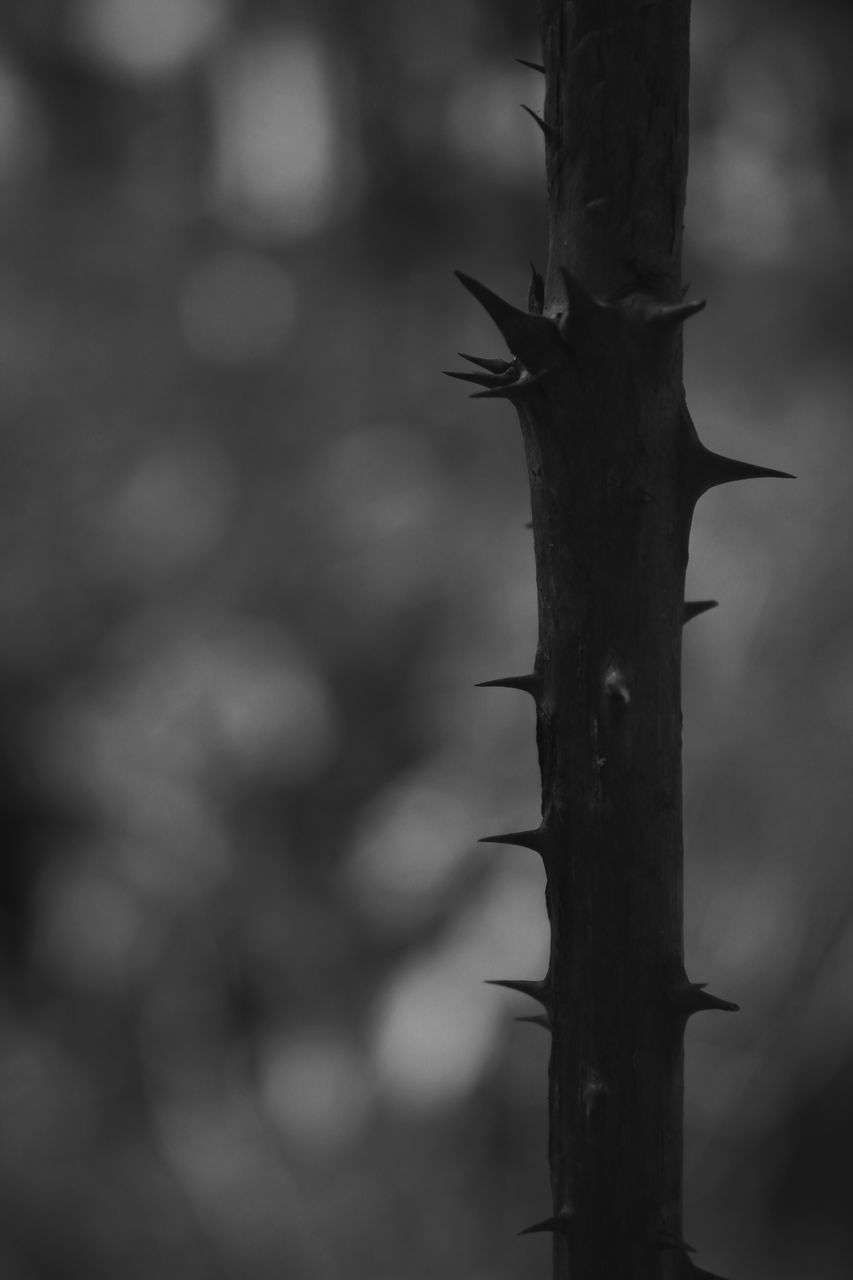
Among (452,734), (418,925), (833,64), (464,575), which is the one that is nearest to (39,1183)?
(418,925)

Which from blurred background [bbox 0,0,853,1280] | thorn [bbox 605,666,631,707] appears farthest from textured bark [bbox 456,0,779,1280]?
blurred background [bbox 0,0,853,1280]

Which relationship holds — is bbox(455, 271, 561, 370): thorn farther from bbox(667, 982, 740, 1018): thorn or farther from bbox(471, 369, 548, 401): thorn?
bbox(667, 982, 740, 1018): thorn

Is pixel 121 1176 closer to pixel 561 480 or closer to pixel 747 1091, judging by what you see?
pixel 747 1091

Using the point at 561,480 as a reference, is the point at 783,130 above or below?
above

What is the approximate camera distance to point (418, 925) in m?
1.22

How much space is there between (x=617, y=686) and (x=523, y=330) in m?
0.10

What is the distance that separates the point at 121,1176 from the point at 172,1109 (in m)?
0.07

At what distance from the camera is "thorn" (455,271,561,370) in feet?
1.09

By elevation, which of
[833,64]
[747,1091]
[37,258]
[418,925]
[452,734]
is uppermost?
[833,64]

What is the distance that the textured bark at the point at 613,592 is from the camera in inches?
13.3

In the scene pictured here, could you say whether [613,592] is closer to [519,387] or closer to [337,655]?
[519,387]

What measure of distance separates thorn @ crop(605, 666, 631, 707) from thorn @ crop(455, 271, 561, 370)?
3.3 inches

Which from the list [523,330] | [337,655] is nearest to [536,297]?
[523,330]

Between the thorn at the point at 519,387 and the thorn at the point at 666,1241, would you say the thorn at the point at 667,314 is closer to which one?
the thorn at the point at 519,387
